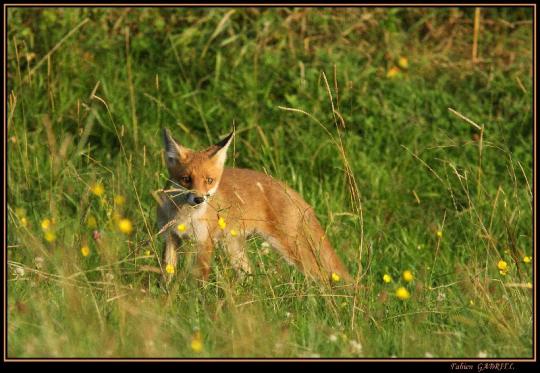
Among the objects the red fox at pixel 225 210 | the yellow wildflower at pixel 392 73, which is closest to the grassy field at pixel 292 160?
the yellow wildflower at pixel 392 73

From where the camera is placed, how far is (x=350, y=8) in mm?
9742

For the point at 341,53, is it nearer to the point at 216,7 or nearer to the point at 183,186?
the point at 216,7

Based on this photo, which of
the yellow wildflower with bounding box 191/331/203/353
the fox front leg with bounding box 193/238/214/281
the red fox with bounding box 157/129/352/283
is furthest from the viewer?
the red fox with bounding box 157/129/352/283

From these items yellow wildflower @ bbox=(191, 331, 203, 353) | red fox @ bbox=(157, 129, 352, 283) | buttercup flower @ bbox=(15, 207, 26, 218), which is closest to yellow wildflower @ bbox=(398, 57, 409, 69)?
red fox @ bbox=(157, 129, 352, 283)

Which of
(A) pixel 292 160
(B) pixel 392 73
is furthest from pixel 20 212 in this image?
(B) pixel 392 73

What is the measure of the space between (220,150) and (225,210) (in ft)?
1.63

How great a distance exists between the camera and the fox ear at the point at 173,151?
654cm

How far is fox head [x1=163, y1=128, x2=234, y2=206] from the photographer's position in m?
6.47

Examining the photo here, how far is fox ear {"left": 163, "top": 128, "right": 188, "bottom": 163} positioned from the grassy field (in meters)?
0.37

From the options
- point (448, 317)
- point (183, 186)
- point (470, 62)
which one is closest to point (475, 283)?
point (448, 317)

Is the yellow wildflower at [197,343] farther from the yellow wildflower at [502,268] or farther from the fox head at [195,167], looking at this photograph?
the yellow wildflower at [502,268]

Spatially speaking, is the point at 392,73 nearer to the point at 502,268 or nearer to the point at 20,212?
the point at 502,268

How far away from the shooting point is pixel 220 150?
6.52 m

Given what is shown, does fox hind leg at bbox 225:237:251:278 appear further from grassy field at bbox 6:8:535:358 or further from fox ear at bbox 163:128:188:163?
fox ear at bbox 163:128:188:163
